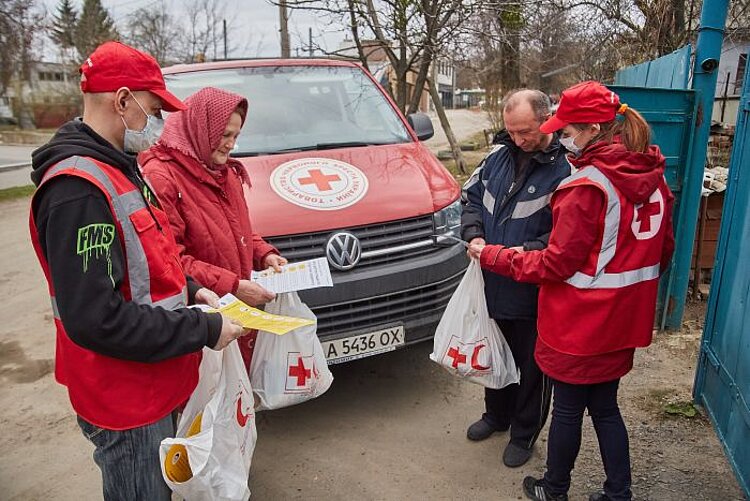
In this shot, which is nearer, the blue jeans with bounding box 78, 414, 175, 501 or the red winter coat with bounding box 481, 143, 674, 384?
the blue jeans with bounding box 78, 414, 175, 501

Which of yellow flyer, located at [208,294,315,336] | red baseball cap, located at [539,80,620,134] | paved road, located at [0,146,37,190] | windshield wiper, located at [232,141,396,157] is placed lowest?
paved road, located at [0,146,37,190]

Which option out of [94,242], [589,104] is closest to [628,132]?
[589,104]

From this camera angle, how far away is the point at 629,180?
207 centimetres

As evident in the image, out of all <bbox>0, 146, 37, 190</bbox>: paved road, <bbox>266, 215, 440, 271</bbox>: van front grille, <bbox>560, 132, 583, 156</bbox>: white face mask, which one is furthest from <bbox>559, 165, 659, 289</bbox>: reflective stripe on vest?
<bbox>0, 146, 37, 190</bbox>: paved road

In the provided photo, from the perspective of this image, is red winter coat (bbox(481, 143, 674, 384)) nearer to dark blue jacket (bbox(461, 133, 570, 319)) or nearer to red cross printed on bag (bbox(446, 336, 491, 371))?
dark blue jacket (bbox(461, 133, 570, 319))

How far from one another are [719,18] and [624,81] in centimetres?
261

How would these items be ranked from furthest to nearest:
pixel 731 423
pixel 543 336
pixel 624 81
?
1. pixel 624 81
2. pixel 731 423
3. pixel 543 336

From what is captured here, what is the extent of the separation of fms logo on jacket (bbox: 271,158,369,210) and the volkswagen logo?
7.4 inches

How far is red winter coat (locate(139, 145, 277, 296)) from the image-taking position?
7.60 ft

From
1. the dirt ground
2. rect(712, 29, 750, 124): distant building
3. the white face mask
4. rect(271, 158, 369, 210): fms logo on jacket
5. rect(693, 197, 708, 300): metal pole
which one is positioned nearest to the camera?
the white face mask

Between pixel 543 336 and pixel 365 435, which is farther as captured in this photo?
pixel 365 435

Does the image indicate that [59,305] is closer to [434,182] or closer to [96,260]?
[96,260]

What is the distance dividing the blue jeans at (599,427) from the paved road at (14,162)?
1329cm

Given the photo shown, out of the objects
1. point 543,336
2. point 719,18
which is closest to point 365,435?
point 543,336
